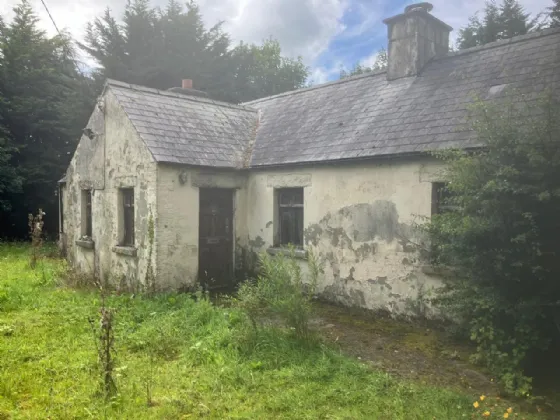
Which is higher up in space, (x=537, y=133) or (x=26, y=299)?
(x=537, y=133)

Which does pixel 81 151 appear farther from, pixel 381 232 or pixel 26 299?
pixel 381 232

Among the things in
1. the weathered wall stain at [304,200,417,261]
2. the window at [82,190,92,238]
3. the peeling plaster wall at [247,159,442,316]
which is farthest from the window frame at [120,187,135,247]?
the weathered wall stain at [304,200,417,261]

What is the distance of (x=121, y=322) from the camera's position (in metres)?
7.43

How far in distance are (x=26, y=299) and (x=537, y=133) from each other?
9812 mm

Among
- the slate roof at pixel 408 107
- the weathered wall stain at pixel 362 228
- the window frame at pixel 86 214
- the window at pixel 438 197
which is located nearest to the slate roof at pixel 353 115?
the slate roof at pixel 408 107

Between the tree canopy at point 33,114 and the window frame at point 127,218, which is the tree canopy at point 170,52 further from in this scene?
the window frame at point 127,218

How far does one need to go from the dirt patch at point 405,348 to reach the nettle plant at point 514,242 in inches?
18.9

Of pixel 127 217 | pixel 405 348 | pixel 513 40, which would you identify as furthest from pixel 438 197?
pixel 127 217

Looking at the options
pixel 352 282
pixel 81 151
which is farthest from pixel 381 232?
pixel 81 151

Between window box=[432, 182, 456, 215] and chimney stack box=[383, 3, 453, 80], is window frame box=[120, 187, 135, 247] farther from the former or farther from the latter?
chimney stack box=[383, 3, 453, 80]

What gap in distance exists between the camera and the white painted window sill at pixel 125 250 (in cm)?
1008

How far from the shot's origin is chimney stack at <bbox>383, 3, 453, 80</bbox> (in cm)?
1087

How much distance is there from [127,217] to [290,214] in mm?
4291

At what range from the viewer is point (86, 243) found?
1191 cm
